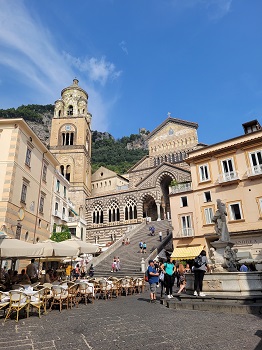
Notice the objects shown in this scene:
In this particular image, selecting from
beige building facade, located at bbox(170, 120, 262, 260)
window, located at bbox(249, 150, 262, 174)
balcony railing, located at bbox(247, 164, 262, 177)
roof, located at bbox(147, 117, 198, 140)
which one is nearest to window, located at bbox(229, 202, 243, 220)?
beige building facade, located at bbox(170, 120, 262, 260)

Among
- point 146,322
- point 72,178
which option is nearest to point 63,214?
point 72,178

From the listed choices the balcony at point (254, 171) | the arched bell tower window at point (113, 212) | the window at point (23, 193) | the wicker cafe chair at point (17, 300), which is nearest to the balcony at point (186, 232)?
the balcony at point (254, 171)

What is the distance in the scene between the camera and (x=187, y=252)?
20469mm

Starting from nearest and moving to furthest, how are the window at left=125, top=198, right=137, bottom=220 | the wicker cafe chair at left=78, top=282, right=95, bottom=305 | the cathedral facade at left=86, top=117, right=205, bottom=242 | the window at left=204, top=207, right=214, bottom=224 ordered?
the wicker cafe chair at left=78, top=282, right=95, bottom=305, the window at left=204, top=207, right=214, bottom=224, the cathedral facade at left=86, top=117, right=205, bottom=242, the window at left=125, top=198, right=137, bottom=220

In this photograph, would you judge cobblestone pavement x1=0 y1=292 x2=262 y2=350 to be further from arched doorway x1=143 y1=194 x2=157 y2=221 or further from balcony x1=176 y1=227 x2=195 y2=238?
arched doorway x1=143 y1=194 x2=157 y2=221

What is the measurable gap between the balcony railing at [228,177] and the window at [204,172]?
124cm

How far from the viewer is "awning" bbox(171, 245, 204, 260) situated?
19938mm

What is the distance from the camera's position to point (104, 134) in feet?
397

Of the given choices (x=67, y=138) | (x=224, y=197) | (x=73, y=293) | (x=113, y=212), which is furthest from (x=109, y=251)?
(x=67, y=138)

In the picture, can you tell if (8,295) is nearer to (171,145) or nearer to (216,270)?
(216,270)

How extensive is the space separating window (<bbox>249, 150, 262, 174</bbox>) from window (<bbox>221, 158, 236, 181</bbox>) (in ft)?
4.71

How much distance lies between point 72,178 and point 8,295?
36410 millimetres

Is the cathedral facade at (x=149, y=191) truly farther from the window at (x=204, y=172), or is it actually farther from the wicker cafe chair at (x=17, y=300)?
the wicker cafe chair at (x=17, y=300)

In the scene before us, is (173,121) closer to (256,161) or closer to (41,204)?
(256,161)
